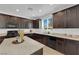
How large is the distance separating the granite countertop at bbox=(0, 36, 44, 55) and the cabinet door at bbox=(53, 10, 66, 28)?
0.50m

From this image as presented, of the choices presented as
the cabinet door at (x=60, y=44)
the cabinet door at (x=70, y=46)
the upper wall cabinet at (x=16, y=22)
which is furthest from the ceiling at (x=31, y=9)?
the cabinet door at (x=70, y=46)

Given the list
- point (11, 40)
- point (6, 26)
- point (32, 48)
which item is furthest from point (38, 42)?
point (6, 26)

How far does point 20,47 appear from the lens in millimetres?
1528

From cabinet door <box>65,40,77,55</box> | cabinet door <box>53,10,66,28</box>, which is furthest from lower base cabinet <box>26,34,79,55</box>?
cabinet door <box>53,10,66,28</box>

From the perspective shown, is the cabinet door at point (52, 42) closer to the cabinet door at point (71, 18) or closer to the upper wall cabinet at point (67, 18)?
the upper wall cabinet at point (67, 18)

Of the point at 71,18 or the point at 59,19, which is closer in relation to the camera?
the point at 71,18

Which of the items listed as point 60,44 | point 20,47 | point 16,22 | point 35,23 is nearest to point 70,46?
point 60,44

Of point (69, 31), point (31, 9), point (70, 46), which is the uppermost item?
point (31, 9)

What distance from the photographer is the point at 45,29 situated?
182 centimetres

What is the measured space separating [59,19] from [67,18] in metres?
0.15

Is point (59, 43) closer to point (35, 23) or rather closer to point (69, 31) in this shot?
point (69, 31)

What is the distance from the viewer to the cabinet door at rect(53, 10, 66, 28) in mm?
1769

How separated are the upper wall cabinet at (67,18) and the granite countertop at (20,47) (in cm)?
53

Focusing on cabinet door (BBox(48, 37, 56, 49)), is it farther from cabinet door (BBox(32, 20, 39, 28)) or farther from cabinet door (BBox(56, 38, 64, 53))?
cabinet door (BBox(32, 20, 39, 28))
